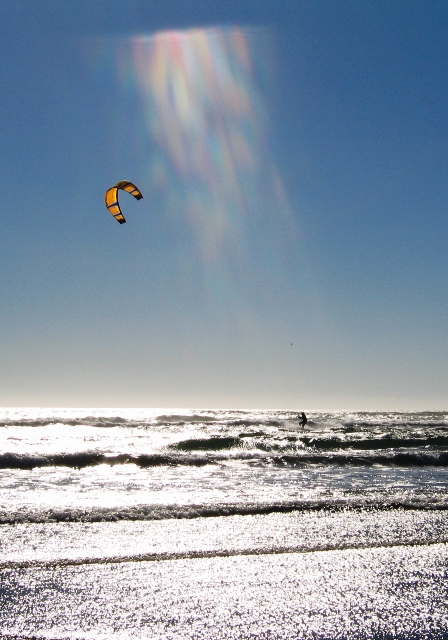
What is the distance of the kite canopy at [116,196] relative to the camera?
52.7ft

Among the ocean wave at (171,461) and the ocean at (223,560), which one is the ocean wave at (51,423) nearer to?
the ocean wave at (171,461)

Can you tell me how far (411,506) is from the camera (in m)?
8.69

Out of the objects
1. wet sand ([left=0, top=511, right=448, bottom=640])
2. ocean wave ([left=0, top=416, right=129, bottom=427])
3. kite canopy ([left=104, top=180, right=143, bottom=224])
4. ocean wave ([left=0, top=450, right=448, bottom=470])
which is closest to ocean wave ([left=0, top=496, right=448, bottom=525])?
wet sand ([left=0, top=511, right=448, bottom=640])

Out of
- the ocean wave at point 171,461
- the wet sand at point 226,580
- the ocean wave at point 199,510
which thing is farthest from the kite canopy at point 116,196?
the wet sand at point 226,580

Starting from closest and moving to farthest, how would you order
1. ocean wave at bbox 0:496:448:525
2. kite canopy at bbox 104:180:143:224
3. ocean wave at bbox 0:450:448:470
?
ocean wave at bbox 0:496:448:525
kite canopy at bbox 104:180:143:224
ocean wave at bbox 0:450:448:470

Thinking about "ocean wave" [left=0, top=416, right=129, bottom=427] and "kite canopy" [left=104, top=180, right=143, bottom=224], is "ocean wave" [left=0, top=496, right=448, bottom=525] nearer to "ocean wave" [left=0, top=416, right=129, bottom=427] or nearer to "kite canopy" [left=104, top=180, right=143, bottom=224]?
"kite canopy" [left=104, top=180, right=143, bottom=224]

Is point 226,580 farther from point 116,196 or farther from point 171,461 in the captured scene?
point 171,461

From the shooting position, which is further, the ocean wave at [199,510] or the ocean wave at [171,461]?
the ocean wave at [171,461]

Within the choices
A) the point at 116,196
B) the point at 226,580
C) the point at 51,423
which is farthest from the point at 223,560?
the point at 51,423

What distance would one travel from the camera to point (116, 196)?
659 inches

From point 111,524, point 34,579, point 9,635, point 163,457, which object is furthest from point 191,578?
point 163,457

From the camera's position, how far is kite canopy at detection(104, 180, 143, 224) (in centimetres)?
1608

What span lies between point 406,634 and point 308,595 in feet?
3.30

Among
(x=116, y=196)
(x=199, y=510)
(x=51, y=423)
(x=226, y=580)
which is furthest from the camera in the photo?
(x=51, y=423)
